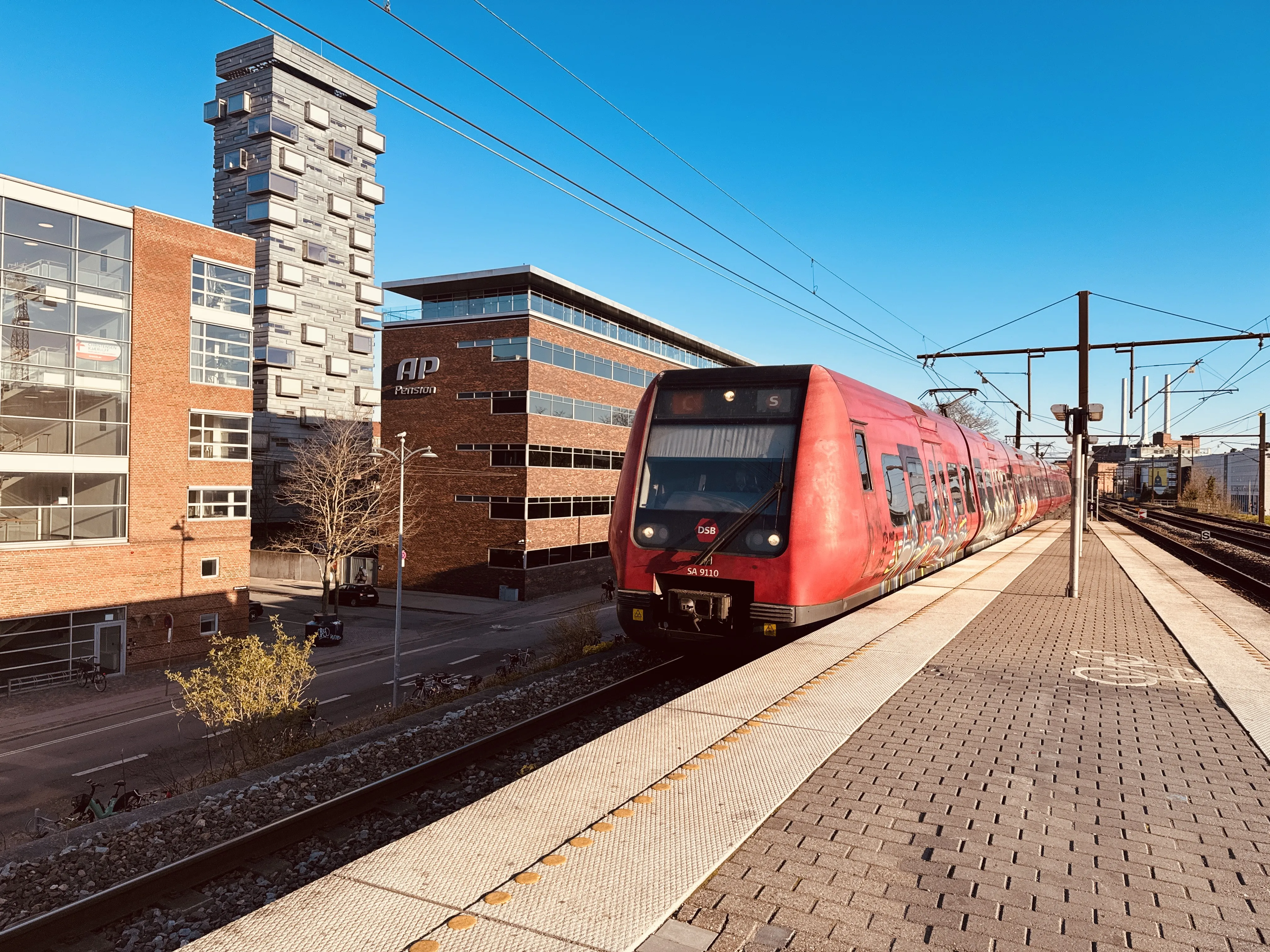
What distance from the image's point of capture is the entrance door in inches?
954

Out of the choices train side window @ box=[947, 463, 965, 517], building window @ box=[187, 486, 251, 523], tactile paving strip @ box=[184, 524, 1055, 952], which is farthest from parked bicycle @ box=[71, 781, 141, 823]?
building window @ box=[187, 486, 251, 523]

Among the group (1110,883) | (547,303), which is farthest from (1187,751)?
(547,303)

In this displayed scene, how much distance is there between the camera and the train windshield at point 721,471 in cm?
907

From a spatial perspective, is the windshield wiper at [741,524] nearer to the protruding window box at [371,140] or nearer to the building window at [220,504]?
the building window at [220,504]

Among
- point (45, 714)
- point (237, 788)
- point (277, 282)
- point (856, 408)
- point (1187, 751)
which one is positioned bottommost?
point (45, 714)

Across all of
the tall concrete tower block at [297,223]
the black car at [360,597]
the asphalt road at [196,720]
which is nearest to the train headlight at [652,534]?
the asphalt road at [196,720]

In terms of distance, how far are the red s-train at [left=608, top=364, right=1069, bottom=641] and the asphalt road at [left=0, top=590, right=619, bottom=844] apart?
998cm

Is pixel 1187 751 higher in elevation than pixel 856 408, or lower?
lower

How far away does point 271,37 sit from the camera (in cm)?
5675

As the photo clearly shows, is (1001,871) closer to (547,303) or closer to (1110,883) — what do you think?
(1110,883)

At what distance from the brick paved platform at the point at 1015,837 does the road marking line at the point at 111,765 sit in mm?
17156

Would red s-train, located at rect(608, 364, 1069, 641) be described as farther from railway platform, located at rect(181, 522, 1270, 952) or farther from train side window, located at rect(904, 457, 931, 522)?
train side window, located at rect(904, 457, 931, 522)

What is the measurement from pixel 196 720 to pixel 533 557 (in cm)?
1907

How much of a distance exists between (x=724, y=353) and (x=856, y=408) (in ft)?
164
